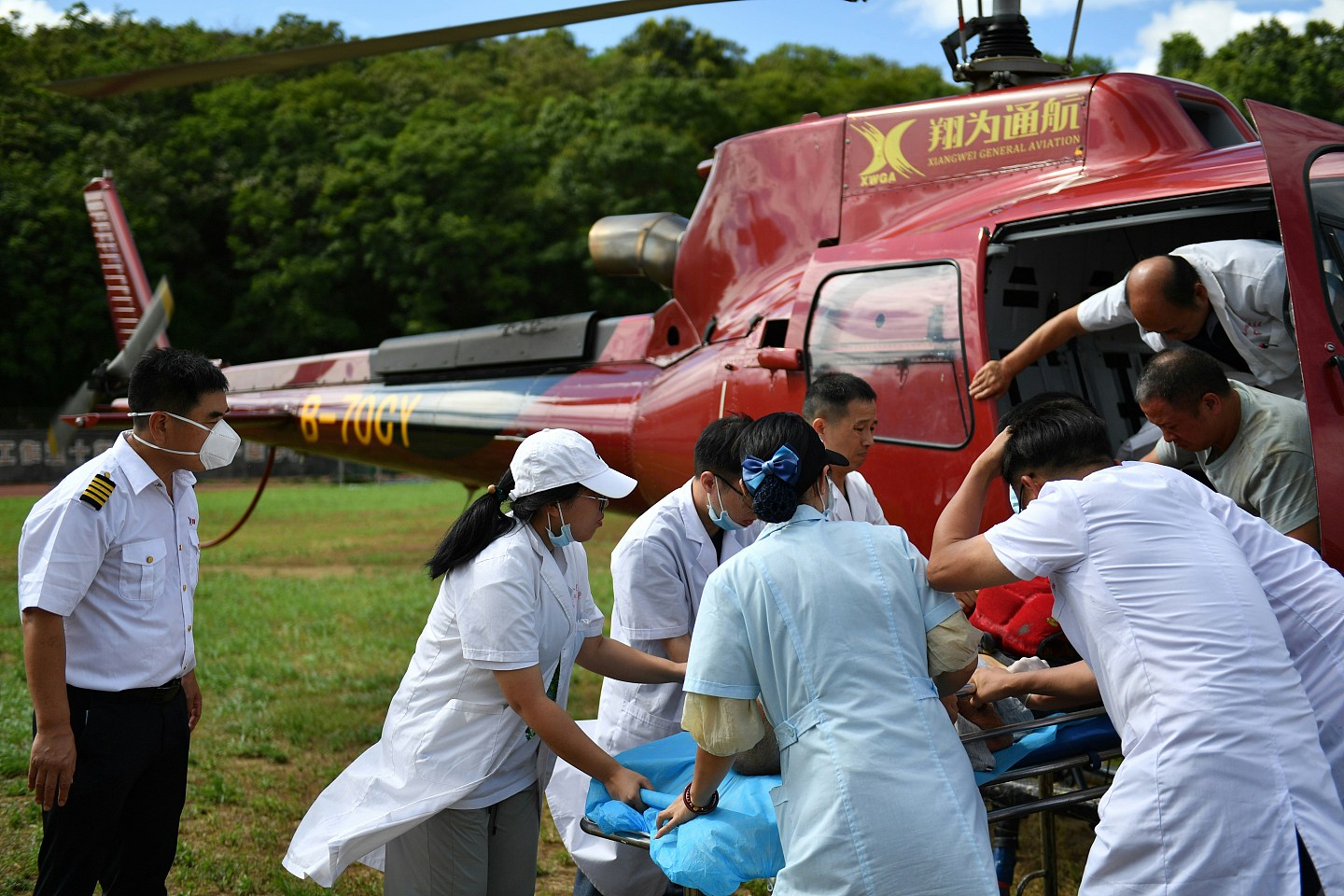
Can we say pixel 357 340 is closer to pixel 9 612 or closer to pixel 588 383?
pixel 9 612

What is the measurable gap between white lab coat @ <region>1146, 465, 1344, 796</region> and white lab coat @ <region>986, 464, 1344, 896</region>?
0.37 feet

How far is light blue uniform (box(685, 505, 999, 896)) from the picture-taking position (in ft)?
7.79

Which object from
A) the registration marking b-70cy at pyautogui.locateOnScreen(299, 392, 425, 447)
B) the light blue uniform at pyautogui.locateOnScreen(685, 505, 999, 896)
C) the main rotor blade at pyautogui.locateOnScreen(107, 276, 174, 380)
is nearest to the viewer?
the light blue uniform at pyautogui.locateOnScreen(685, 505, 999, 896)

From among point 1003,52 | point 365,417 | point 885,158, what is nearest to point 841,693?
point 885,158

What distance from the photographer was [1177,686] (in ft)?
8.25

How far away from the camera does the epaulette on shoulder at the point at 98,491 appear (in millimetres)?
3430

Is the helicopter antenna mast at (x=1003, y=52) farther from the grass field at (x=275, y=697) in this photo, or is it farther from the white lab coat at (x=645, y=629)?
the grass field at (x=275, y=697)

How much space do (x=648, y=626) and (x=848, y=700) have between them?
1407 millimetres

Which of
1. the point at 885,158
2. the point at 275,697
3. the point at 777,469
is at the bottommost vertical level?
the point at 275,697

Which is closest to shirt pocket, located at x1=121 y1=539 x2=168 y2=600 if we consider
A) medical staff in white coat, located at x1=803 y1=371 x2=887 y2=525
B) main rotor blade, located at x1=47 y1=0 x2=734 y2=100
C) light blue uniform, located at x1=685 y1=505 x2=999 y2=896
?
light blue uniform, located at x1=685 y1=505 x2=999 y2=896

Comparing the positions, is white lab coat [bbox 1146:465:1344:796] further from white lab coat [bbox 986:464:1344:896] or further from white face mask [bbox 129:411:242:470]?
white face mask [bbox 129:411:242:470]

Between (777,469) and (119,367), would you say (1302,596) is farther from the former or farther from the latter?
(119,367)

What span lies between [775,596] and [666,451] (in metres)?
3.89

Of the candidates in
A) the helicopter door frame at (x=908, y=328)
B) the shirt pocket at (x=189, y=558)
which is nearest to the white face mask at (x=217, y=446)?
the shirt pocket at (x=189, y=558)
